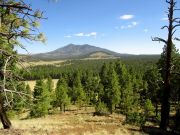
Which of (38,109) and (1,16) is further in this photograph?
(38,109)

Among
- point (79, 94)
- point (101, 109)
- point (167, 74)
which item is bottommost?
point (101, 109)

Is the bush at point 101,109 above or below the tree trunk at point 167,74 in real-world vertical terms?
below

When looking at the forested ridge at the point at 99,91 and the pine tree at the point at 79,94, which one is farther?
the pine tree at the point at 79,94

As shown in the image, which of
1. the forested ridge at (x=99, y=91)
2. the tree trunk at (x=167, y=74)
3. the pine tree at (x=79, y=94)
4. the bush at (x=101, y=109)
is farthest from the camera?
the pine tree at (x=79, y=94)

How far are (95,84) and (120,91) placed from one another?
20212 mm

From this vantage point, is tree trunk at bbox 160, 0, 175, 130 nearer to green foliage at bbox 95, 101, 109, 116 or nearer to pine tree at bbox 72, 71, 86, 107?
green foliage at bbox 95, 101, 109, 116

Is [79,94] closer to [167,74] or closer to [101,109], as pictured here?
[101,109]

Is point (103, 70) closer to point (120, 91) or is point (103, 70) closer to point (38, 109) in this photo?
point (120, 91)

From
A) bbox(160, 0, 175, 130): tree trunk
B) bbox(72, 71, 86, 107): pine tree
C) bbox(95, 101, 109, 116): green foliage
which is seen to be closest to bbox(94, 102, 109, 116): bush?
bbox(95, 101, 109, 116): green foliage

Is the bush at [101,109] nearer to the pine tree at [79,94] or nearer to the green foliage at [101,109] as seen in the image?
the green foliage at [101,109]

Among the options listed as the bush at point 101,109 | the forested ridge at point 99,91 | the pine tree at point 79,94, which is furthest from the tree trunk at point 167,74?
the pine tree at point 79,94

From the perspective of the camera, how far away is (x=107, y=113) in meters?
71.3

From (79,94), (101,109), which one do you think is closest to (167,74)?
(101,109)

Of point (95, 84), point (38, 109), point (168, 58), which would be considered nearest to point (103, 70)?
point (95, 84)
